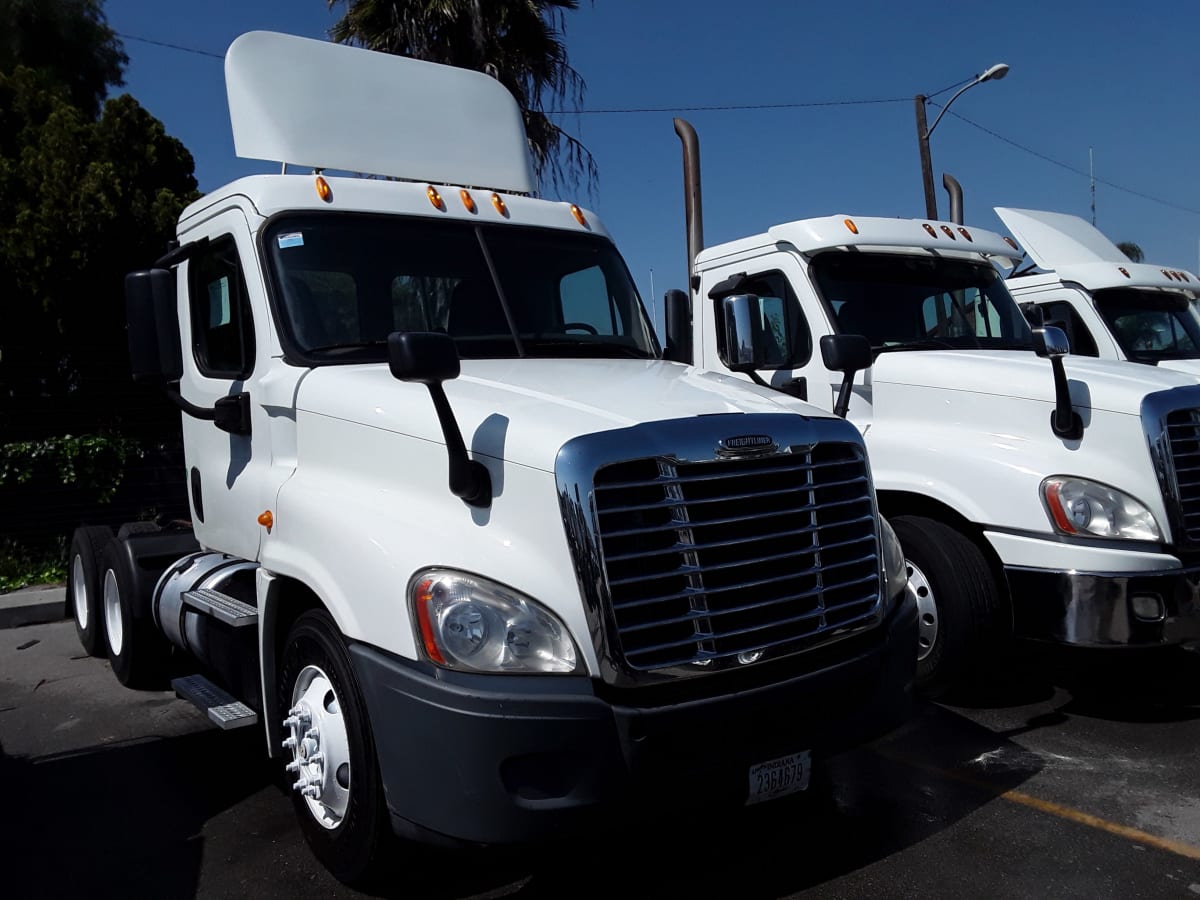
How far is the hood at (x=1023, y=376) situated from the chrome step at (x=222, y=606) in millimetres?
3638

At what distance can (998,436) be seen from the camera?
545 cm

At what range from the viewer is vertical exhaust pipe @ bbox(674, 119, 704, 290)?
36.7ft

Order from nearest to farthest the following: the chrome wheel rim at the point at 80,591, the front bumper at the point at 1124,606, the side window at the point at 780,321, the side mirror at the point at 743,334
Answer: the front bumper at the point at 1124,606 → the side mirror at the point at 743,334 → the side window at the point at 780,321 → the chrome wheel rim at the point at 80,591

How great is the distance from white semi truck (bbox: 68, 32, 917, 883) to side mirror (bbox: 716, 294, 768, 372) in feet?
1.81

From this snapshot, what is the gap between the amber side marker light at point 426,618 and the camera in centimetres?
304

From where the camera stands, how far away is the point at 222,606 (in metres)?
4.55

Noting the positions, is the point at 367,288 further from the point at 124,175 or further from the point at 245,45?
the point at 124,175

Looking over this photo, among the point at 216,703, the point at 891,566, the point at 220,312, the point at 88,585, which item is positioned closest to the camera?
the point at 891,566

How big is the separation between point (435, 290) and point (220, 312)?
112 cm

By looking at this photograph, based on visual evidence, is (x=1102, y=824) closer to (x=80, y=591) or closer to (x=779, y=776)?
(x=779, y=776)

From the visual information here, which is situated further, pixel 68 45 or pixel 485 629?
pixel 68 45

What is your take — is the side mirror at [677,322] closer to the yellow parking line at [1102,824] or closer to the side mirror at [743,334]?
the side mirror at [743,334]

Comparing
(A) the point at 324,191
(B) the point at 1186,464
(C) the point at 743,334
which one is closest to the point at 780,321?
(C) the point at 743,334

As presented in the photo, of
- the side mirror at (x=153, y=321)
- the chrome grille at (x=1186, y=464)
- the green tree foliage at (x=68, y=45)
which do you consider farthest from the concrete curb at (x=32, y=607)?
the green tree foliage at (x=68, y=45)
